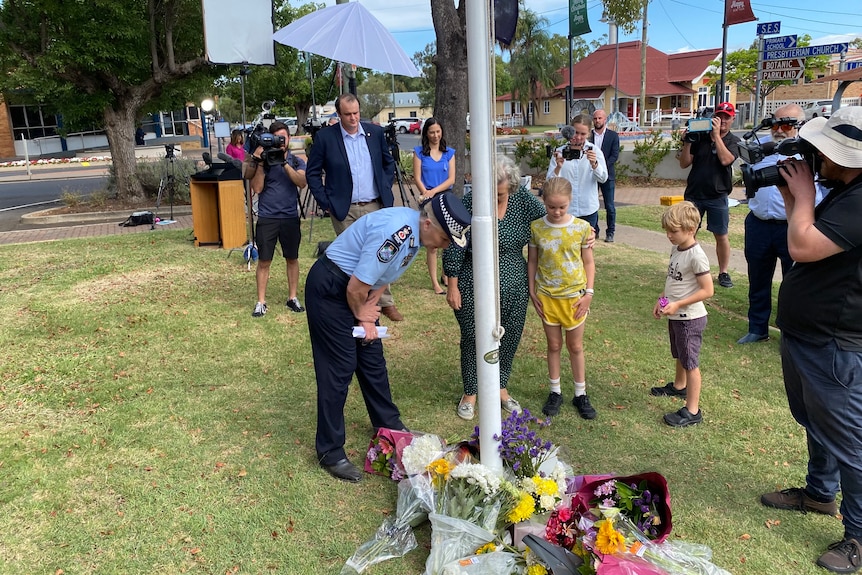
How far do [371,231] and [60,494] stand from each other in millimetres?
2092

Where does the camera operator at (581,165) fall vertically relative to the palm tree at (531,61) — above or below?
below

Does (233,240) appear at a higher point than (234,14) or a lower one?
lower

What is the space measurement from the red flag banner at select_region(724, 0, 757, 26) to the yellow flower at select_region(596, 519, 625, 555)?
45.8ft

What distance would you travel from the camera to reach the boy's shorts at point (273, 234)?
6059 mm

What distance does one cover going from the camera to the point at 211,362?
16.6ft

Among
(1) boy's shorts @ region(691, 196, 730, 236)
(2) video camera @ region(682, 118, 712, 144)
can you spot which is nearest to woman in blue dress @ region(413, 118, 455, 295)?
(2) video camera @ region(682, 118, 712, 144)

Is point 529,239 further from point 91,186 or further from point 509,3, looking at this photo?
point 91,186

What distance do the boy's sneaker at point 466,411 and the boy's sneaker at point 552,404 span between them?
460 mm

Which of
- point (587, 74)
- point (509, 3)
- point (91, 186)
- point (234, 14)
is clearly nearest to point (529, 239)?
point (509, 3)

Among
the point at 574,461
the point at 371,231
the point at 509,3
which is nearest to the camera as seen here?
the point at 371,231

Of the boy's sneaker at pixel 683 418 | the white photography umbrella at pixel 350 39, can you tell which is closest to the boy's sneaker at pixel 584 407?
the boy's sneaker at pixel 683 418

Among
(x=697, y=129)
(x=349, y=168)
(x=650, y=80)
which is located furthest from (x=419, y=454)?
(x=650, y=80)

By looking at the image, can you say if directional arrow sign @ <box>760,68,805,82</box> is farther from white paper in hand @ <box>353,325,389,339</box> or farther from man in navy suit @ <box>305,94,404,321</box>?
white paper in hand @ <box>353,325,389,339</box>

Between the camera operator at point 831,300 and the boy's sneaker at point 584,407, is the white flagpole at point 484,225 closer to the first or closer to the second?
the camera operator at point 831,300
